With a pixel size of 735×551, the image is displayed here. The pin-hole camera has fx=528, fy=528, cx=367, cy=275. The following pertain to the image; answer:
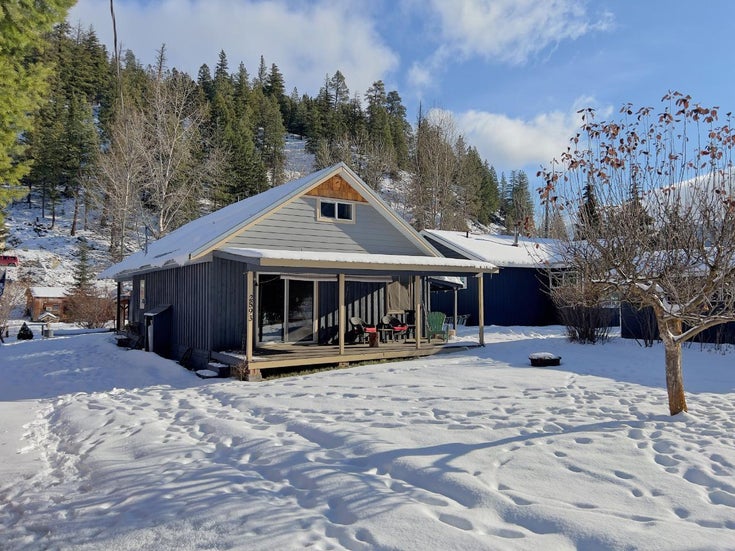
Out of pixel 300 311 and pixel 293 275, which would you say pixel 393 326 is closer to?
pixel 300 311

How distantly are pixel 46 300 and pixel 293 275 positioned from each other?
33.3 meters

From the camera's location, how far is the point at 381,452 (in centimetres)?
520

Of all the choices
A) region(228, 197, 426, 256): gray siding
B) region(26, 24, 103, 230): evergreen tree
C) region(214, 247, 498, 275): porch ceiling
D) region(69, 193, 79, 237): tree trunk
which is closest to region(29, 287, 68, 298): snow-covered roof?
region(26, 24, 103, 230): evergreen tree

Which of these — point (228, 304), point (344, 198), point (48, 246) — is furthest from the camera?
point (48, 246)

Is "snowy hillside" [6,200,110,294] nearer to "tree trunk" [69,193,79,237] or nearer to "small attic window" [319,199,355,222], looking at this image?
"tree trunk" [69,193,79,237]

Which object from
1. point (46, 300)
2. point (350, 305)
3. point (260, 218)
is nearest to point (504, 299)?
point (350, 305)

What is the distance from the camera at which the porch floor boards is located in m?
10.9

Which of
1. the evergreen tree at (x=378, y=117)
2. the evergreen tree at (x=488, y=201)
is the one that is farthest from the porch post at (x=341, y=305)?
the evergreen tree at (x=488, y=201)

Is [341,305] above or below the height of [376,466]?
above

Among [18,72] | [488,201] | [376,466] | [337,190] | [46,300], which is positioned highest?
[488,201]

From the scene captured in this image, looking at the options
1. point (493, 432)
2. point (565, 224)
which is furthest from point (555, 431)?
point (565, 224)

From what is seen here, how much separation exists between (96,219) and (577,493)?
2241 inches

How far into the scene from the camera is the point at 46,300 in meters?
38.3

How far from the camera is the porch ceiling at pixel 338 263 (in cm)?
1031
